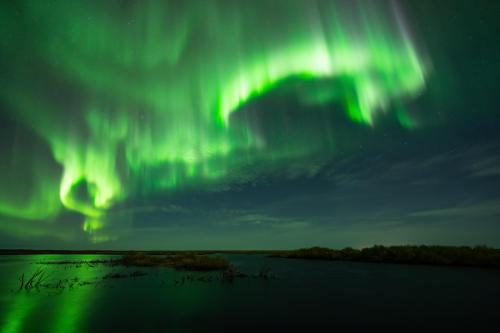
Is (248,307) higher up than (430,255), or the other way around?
(430,255)

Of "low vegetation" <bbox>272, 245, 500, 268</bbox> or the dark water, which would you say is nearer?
the dark water

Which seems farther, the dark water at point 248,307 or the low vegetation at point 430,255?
the low vegetation at point 430,255

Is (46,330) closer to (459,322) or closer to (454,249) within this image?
(459,322)

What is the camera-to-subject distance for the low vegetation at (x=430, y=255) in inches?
1640

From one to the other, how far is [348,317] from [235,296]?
847cm

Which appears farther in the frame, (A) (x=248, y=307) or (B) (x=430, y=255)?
(B) (x=430, y=255)

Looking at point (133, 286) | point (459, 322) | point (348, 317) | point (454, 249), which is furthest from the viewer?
point (454, 249)

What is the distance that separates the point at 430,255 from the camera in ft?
156

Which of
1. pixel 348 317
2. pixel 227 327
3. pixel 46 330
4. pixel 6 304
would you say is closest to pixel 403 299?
pixel 348 317

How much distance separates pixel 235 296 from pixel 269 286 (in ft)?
19.6

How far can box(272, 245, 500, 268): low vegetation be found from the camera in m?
41.7

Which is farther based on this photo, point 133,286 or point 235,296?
point 133,286

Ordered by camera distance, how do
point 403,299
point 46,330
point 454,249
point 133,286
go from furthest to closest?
point 454,249
point 133,286
point 403,299
point 46,330

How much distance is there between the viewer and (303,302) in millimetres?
19016
